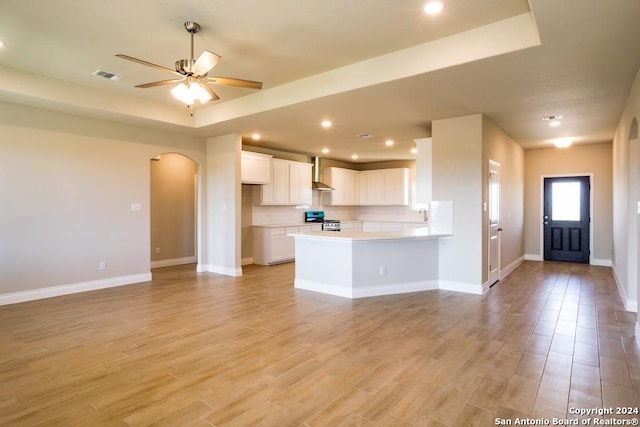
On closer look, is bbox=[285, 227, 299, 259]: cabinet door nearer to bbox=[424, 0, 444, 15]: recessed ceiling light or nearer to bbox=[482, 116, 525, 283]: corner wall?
bbox=[482, 116, 525, 283]: corner wall

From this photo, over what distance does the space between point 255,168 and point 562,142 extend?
249 inches

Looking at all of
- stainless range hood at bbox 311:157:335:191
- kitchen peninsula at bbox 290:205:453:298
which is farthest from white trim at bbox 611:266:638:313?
stainless range hood at bbox 311:157:335:191

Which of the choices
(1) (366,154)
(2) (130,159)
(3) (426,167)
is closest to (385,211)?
(1) (366,154)

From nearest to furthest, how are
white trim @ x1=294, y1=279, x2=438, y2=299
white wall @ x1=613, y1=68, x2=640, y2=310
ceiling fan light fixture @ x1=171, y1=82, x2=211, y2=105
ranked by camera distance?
ceiling fan light fixture @ x1=171, y1=82, x2=211, y2=105, white wall @ x1=613, y1=68, x2=640, y2=310, white trim @ x1=294, y1=279, x2=438, y2=299

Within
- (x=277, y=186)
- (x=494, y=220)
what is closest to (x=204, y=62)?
(x=494, y=220)

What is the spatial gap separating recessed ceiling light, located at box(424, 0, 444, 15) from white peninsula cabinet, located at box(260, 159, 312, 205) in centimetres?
545

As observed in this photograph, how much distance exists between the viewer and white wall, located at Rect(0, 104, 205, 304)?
470 cm

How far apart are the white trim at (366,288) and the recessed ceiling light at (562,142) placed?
424cm

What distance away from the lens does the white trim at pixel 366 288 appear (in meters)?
4.89

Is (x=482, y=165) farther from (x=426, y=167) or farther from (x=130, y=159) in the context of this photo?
(x=130, y=159)

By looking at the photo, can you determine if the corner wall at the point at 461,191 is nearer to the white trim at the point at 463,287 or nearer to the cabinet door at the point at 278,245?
the white trim at the point at 463,287

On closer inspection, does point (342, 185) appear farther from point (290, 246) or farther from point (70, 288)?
point (70, 288)

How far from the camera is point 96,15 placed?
304 cm

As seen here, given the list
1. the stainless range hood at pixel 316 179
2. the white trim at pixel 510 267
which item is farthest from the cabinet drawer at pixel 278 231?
the white trim at pixel 510 267
